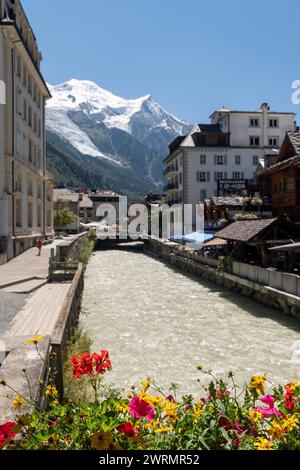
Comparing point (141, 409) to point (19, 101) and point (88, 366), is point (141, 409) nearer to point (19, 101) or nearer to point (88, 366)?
point (88, 366)

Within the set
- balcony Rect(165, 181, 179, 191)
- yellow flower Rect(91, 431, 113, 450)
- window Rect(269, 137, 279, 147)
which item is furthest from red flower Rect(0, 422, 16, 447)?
window Rect(269, 137, 279, 147)

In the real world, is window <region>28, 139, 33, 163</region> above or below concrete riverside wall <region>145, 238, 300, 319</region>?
above

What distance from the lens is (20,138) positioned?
34.7 metres

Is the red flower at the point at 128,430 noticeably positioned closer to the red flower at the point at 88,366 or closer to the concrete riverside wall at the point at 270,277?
the red flower at the point at 88,366

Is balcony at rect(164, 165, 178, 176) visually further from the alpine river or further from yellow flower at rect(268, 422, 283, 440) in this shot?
yellow flower at rect(268, 422, 283, 440)

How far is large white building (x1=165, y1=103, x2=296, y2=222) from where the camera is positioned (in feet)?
190

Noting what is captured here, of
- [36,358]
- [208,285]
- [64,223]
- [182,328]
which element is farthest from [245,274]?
[64,223]

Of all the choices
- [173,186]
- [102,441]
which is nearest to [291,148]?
[102,441]

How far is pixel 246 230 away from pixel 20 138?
72.1ft

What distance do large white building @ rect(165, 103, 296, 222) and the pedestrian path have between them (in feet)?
137

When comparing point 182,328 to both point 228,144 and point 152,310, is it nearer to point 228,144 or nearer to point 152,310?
point 152,310

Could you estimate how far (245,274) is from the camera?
2308 cm

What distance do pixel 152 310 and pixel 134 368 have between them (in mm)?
8614

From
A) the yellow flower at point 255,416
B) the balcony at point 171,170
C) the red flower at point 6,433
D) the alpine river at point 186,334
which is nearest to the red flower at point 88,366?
the red flower at point 6,433
